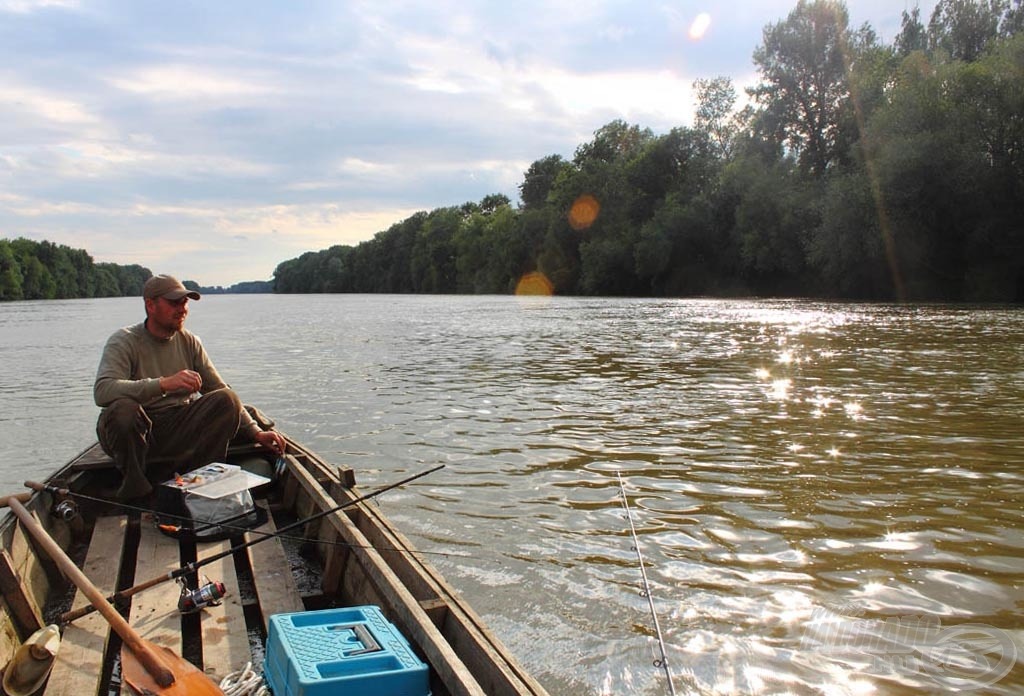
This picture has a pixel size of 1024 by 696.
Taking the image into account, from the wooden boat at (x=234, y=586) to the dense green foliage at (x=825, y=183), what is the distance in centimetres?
3837

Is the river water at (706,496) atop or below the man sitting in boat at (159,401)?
below

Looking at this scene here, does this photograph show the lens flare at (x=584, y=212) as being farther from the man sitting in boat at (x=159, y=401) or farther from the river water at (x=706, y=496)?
the man sitting in boat at (x=159, y=401)

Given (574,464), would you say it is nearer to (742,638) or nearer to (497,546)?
(497,546)

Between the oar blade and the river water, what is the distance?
5.66 ft

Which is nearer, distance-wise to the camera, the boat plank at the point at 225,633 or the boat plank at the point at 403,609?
the boat plank at the point at 403,609

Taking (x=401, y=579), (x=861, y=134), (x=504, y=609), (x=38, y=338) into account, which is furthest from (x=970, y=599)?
(x=861, y=134)

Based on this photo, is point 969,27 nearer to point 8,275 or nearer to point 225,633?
point 225,633

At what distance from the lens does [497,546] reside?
5.89 m

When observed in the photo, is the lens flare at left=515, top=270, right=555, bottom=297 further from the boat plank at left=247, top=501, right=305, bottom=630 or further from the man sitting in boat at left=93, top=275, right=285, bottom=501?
the boat plank at left=247, top=501, right=305, bottom=630

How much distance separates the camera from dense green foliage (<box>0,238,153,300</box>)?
107938 millimetres

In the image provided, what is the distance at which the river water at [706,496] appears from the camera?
4227 millimetres

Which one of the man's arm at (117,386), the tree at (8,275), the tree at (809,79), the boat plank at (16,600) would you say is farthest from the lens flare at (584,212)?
the tree at (8,275)

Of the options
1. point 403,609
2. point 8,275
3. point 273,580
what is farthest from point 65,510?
point 8,275

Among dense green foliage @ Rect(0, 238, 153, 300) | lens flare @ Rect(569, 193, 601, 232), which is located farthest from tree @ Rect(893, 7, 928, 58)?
dense green foliage @ Rect(0, 238, 153, 300)
